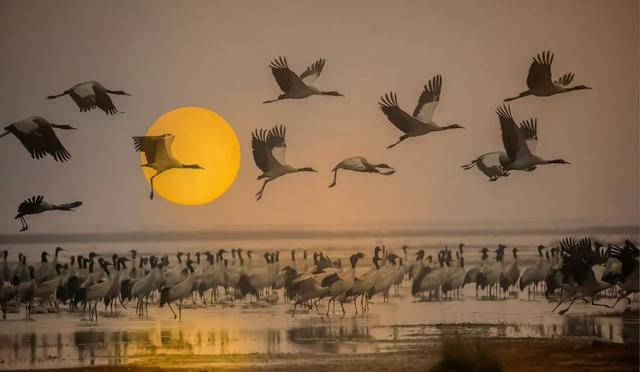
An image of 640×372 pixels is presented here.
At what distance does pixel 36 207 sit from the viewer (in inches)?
124

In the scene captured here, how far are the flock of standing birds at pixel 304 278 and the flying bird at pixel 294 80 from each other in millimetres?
733

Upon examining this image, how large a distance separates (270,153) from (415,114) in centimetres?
70

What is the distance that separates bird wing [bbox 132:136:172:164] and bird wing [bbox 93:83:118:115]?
0.56ft

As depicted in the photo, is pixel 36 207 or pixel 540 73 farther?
pixel 540 73

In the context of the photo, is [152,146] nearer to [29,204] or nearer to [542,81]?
[29,204]

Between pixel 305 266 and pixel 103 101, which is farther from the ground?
pixel 103 101

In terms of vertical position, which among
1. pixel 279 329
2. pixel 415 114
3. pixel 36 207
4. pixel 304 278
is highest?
pixel 415 114

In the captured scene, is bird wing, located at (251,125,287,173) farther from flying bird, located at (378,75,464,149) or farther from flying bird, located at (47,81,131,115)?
flying bird, located at (47,81,131,115)

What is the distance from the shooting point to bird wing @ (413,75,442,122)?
3.23 meters

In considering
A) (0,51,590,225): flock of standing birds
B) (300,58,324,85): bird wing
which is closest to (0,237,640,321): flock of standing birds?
(0,51,590,225): flock of standing birds

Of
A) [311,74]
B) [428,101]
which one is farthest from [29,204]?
[428,101]

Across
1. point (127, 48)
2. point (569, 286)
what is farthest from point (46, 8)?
A: point (569, 286)

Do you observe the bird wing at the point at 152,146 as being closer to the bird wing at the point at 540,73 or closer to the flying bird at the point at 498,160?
the flying bird at the point at 498,160

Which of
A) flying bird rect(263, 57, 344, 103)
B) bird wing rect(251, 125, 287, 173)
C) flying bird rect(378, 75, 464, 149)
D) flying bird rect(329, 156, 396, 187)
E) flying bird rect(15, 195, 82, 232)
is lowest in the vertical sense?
flying bird rect(15, 195, 82, 232)
